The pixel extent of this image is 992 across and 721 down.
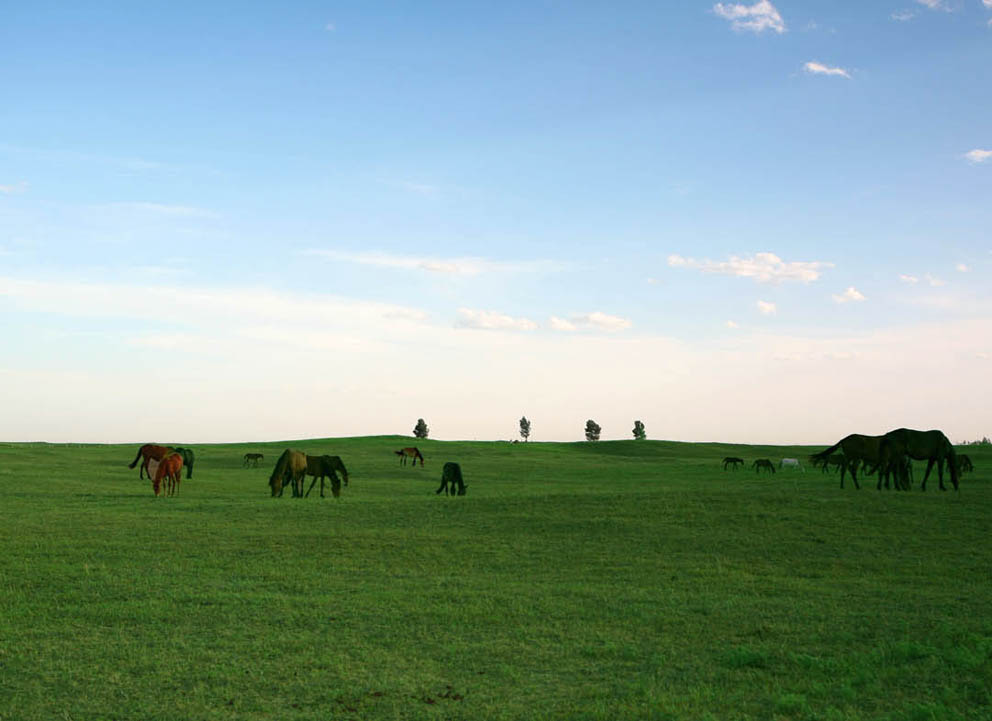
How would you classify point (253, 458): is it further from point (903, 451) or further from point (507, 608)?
point (507, 608)

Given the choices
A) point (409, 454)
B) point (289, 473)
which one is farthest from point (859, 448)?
point (409, 454)

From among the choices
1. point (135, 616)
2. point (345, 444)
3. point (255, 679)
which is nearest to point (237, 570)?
point (135, 616)

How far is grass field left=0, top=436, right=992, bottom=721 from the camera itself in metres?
9.59

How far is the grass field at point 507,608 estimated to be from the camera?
9.59 m

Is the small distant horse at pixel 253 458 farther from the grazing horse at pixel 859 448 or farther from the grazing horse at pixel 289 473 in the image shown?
the grazing horse at pixel 859 448

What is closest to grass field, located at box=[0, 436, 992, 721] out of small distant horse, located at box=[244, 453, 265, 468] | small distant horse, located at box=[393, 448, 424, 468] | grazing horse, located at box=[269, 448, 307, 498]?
grazing horse, located at box=[269, 448, 307, 498]

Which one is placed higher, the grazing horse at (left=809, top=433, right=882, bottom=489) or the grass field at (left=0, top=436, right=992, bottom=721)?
the grazing horse at (left=809, top=433, right=882, bottom=489)

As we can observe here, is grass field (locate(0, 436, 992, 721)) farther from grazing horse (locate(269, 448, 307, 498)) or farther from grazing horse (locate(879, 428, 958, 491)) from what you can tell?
grazing horse (locate(269, 448, 307, 498))

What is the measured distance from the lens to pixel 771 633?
12484 millimetres

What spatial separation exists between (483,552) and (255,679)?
9.53m

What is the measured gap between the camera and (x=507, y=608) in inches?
543

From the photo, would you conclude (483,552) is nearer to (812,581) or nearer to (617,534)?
(617,534)

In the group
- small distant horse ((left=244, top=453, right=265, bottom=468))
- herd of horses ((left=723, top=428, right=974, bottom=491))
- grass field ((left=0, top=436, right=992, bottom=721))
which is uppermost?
herd of horses ((left=723, top=428, right=974, bottom=491))

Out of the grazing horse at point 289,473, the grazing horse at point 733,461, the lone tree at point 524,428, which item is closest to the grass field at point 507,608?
the grazing horse at point 289,473
